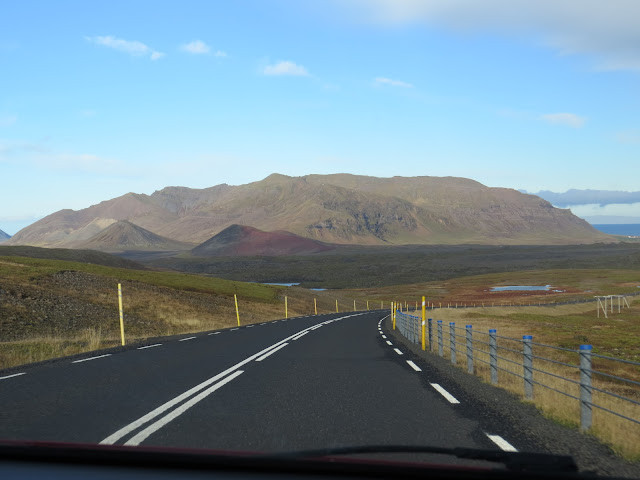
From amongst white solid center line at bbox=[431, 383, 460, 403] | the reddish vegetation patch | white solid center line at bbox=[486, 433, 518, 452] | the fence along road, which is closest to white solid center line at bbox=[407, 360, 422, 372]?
the fence along road

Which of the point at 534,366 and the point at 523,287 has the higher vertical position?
the point at 534,366

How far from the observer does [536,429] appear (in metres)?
8.09

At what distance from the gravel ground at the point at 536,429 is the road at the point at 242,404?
0.18 meters

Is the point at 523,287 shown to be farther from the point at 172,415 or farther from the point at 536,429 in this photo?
the point at 172,415

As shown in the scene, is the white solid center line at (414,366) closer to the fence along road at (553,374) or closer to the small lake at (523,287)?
the fence along road at (553,374)

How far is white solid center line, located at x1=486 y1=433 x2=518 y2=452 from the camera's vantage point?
6748 mm

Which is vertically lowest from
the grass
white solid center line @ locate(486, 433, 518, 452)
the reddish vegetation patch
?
the reddish vegetation patch

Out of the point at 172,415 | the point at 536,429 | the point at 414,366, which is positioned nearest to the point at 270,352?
the point at 414,366

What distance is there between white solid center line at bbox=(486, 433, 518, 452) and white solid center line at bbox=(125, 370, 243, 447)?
384 cm

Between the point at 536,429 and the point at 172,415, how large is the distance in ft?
15.6

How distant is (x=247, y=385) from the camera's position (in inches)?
454

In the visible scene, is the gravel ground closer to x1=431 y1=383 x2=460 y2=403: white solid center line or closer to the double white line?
x1=431 y1=383 x2=460 y2=403: white solid center line

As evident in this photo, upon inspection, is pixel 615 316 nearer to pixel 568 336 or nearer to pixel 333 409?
pixel 568 336

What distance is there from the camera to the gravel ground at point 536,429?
6371 mm
